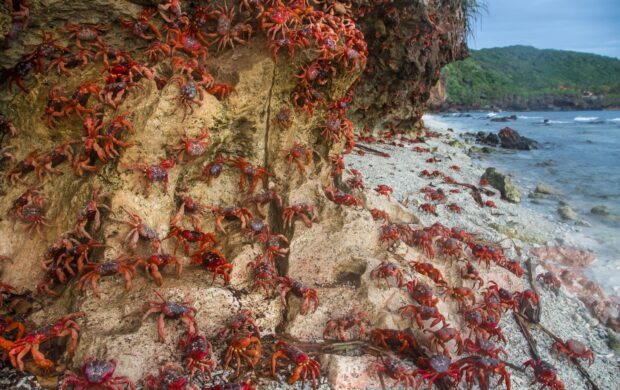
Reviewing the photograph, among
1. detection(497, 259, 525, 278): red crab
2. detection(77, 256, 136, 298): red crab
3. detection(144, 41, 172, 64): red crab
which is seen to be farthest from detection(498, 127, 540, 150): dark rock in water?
detection(77, 256, 136, 298): red crab

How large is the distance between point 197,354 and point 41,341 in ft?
4.37

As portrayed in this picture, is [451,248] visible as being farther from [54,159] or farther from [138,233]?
[54,159]

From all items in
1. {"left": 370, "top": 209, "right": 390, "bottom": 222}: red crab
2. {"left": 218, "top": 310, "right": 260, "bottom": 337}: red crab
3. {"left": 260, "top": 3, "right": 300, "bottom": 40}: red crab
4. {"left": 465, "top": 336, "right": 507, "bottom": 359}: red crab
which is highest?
{"left": 260, "top": 3, "right": 300, "bottom": 40}: red crab

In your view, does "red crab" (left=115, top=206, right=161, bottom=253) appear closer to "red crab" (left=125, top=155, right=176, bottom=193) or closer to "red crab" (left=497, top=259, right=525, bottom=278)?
"red crab" (left=125, top=155, right=176, bottom=193)

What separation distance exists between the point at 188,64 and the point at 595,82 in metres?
100

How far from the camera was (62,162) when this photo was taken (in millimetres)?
4617

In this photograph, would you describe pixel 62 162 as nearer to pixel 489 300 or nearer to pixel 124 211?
pixel 124 211

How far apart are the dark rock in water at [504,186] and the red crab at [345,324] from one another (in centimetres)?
863

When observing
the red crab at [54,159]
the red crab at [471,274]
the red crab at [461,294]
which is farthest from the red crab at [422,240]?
the red crab at [54,159]

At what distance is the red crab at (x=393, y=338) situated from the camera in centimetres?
412

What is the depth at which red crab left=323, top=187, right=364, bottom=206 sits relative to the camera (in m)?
5.35

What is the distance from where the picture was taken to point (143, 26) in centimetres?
488

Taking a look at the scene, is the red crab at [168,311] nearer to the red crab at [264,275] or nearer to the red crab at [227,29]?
the red crab at [264,275]

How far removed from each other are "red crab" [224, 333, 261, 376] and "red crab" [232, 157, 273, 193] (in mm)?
1888
